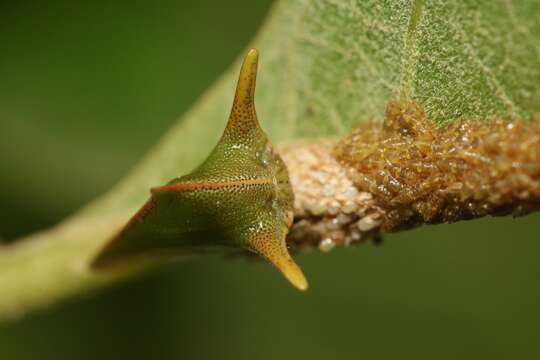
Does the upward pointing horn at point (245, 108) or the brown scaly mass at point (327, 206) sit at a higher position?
the upward pointing horn at point (245, 108)

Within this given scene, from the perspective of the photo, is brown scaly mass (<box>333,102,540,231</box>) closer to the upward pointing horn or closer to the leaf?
the leaf

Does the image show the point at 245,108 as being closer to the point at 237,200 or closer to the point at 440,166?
the point at 237,200

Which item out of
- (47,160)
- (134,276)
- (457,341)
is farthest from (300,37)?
(457,341)

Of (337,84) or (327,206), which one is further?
(337,84)

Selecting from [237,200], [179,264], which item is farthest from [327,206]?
[179,264]

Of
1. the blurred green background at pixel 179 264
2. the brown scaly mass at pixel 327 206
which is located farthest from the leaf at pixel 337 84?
the blurred green background at pixel 179 264

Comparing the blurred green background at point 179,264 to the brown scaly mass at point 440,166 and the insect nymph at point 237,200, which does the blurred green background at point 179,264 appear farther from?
the brown scaly mass at point 440,166
